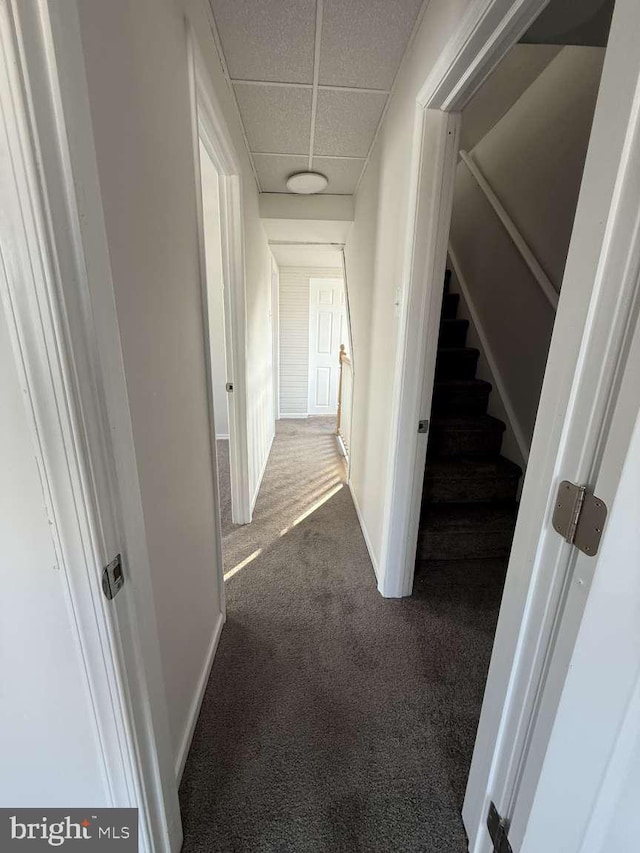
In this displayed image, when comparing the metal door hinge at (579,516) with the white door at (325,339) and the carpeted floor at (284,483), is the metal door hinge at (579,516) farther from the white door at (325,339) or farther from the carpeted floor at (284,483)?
the white door at (325,339)

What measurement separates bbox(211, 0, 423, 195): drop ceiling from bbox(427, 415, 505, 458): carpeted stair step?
1776 mm

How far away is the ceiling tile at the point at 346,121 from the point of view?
1710 millimetres

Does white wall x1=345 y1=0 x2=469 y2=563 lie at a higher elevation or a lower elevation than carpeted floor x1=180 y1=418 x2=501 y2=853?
higher

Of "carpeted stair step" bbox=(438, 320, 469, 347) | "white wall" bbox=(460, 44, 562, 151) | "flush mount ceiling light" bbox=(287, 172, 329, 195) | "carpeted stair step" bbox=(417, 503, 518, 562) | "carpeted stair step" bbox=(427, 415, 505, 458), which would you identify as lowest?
"carpeted stair step" bbox=(417, 503, 518, 562)

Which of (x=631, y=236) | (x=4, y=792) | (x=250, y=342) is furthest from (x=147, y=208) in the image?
(x=250, y=342)

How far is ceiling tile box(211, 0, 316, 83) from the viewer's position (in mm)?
1229

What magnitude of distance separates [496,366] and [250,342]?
69.2 inches

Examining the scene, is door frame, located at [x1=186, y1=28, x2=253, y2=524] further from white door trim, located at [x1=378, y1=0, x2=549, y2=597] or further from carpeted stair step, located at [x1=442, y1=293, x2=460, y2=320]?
carpeted stair step, located at [x1=442, y1=293, x2=460, y2=320]

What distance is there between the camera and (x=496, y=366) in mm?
2514

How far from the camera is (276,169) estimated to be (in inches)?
96.5

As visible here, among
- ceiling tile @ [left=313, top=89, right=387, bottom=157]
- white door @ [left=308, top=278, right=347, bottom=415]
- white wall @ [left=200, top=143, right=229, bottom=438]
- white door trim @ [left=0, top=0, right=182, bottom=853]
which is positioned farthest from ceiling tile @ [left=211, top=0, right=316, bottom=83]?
white door @ [left=308, top=278, right=347, bottom=415]

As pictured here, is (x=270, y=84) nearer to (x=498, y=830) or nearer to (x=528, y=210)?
(x=528, y=210)

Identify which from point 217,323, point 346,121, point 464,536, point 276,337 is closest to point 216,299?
point 217,323

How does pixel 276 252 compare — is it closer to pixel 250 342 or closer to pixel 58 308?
pixel 250 342
